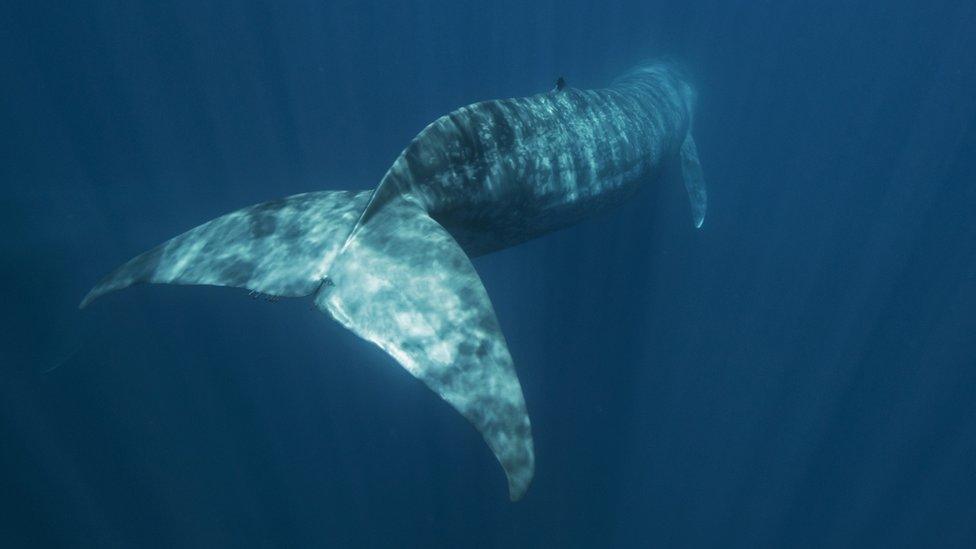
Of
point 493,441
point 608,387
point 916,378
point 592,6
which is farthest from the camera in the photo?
point 592,6

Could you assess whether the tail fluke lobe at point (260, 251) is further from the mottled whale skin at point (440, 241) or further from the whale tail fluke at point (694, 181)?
the whale tail fluke at point (694, 181)

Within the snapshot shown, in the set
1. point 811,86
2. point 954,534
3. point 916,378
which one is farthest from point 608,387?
point 811,86

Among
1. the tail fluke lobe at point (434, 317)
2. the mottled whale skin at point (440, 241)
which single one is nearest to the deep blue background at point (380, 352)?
the mottled whale skin at point (440, 241)

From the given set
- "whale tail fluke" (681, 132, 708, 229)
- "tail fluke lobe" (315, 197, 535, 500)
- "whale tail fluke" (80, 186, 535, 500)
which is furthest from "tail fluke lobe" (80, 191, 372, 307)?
"whale tail fluke" (681, 132, 708, 229)

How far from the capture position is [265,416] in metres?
13.8

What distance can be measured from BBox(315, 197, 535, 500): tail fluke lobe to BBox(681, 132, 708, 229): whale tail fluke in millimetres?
9447

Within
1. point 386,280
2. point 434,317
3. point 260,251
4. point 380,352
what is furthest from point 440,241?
point 380,352

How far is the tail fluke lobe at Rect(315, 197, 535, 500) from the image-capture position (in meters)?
3.37

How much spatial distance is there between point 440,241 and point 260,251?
1.53 metres

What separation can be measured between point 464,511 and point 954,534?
1533cm

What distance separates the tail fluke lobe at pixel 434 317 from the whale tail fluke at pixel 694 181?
372 inches

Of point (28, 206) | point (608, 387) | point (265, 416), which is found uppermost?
point (28, 206)

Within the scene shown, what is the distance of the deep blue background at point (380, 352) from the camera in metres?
13.0

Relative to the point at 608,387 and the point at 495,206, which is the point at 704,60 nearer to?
the point at 608,387
